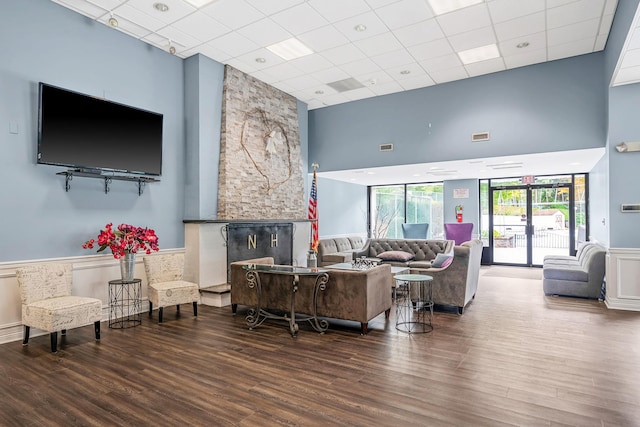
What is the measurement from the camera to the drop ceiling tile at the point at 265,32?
16.5ft

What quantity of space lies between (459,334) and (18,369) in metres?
4.43

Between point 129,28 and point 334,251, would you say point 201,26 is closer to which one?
point 129,28

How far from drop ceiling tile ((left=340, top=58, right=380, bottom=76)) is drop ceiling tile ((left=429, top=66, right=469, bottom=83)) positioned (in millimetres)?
1155

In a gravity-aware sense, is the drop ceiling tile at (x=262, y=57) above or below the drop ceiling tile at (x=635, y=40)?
Result: above

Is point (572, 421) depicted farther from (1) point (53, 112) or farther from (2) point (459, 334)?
(1) point (53, 112)

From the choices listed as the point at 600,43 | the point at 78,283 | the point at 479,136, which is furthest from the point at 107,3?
the point at 600,43

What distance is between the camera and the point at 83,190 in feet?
15.6

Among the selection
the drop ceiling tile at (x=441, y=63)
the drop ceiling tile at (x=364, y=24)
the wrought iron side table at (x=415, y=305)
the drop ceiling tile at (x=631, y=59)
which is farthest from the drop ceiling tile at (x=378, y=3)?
the wrought iron side table at (x=415, y=305)

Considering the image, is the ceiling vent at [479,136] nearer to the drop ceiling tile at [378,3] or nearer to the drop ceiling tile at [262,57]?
the drop ceiling tile at [378,3]

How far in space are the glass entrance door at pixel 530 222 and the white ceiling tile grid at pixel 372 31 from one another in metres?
4.49

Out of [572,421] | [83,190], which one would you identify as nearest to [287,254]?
[83,190]

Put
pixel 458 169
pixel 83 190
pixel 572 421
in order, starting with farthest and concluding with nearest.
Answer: pixel 458 169
pixel 83 190
pixel 572 421

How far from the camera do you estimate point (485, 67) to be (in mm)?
6480

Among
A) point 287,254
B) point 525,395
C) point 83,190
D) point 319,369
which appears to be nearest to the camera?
point 525,395
